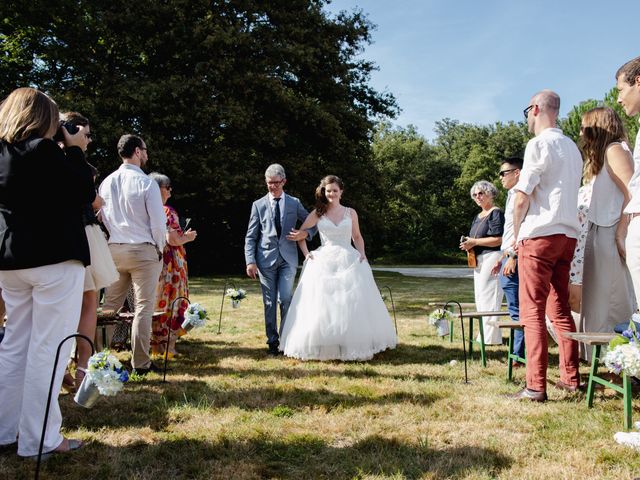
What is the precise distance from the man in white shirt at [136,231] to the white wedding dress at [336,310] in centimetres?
172

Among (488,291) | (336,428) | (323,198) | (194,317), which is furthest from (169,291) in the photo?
(488,291)

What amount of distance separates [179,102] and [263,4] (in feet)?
19.5

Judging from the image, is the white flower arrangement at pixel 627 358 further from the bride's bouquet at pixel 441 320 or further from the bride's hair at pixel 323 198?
the bride's hair at pixel 323 198

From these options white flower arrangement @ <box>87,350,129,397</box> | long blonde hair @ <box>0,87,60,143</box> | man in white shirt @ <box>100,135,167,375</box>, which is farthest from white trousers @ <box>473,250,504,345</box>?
long blonde hair @ <box>0,87,60,143</box>

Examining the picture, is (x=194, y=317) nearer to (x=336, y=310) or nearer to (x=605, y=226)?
(x=336, y=310)

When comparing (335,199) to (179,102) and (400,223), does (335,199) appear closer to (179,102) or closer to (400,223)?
(179,102)

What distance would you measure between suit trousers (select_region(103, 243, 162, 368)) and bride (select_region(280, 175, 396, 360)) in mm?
1648

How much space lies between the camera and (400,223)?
155 feet

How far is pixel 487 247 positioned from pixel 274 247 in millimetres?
2790

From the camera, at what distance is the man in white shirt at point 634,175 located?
2.93 meters

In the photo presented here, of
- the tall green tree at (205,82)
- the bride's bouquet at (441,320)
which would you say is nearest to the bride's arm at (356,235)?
the bride's bouquet at (441,320)

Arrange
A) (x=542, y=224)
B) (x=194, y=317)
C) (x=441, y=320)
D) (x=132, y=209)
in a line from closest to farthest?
(x=542, y=224) → (x=132, y=209) → (x=194, y=317) → (x=441, y=320)

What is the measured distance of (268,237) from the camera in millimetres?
6488

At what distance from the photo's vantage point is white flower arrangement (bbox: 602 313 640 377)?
268 centimetres
